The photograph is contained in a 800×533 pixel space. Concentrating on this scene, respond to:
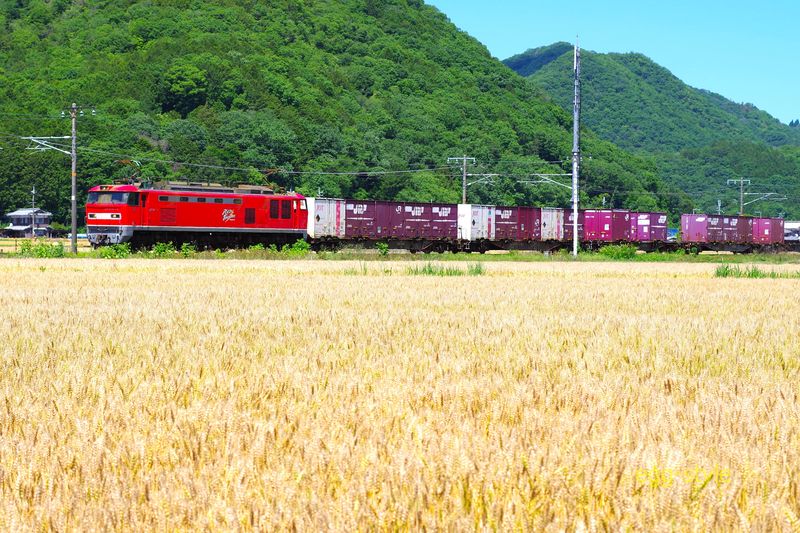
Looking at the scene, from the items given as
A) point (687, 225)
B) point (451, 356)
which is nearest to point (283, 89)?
point (687, 225)

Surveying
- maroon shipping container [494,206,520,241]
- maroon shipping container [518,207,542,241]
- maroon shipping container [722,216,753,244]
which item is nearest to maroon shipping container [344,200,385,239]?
maroon shipping container [494,206,520,241]

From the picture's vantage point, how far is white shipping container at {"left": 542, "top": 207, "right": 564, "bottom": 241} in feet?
214

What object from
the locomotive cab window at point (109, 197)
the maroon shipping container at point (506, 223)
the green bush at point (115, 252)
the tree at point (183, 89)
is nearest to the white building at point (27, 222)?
the tree at point (183, 89)

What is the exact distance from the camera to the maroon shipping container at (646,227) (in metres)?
70.5

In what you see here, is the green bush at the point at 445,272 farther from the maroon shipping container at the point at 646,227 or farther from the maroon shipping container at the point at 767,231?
the maroon shipping container at the point at 767,231

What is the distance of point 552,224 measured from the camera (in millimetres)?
65938

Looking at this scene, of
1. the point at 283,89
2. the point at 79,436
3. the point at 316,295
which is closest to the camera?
the point at 79,436

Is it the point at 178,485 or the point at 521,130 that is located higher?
the point at 521,130

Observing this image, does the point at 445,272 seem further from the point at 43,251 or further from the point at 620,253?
the point at 620,253

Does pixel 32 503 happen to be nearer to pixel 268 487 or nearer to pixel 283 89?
pixel 268 487

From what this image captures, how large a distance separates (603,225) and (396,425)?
65.2 metres

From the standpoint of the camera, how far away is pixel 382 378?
675cm

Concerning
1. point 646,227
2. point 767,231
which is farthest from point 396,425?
point 767,231

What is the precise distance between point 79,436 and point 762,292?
17225 millimetres
